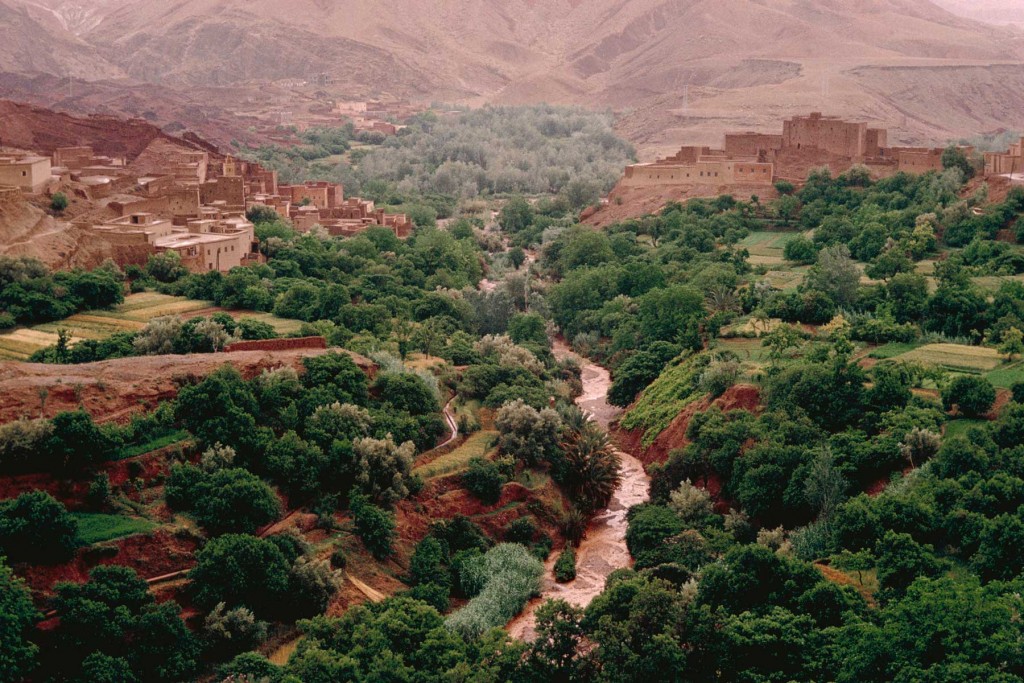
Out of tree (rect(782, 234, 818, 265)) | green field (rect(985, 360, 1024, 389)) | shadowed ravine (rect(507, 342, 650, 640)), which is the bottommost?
shadowed ravine (rect(507, 342, 650, 640))

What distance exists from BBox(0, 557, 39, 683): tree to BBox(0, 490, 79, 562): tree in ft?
3.36

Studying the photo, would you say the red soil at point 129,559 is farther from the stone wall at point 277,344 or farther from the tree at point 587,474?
the tree at point 587,474

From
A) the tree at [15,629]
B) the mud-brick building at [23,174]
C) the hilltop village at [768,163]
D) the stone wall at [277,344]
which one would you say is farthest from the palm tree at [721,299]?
the tree at [15,629]

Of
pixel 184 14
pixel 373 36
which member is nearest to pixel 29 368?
pixel 373 36

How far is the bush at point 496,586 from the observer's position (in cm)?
2945

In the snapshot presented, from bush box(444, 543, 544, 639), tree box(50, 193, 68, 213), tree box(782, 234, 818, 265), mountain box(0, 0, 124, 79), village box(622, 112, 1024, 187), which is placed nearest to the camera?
bush box(444, 543, 544, 639)

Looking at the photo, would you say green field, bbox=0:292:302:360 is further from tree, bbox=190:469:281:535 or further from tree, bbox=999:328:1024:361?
tree, bbox=999:328:1024:361

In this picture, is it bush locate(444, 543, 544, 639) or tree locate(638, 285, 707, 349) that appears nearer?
bush locate(444, 543, 544, 639)

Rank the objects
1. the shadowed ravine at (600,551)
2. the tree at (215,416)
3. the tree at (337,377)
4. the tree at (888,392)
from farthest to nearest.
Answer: the tree at (888,392) → the tree at (337,377) → the tree at (215,416) → the shadowed ravine at (600,551)

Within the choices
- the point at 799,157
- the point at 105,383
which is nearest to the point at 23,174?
the point at 105,383

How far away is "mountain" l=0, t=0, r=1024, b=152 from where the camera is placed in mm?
120375

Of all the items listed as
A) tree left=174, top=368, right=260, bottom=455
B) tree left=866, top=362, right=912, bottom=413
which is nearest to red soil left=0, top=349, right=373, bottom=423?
tree left=174, top=368, right=260, bottom=455

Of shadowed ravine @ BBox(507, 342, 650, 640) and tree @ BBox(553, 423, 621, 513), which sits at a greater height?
tree @ BBox(553, 423, 621, 513)

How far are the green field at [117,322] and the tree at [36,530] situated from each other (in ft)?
32.1
